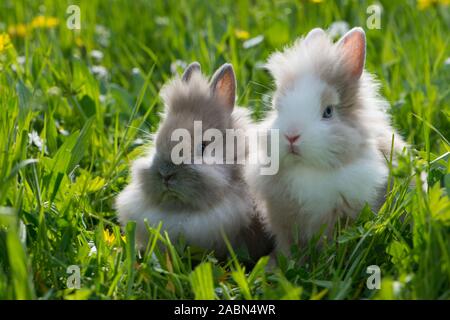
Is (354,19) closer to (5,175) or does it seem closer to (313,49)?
(313,49)

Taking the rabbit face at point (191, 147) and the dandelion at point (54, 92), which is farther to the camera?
the dandelion at point (54, 92)

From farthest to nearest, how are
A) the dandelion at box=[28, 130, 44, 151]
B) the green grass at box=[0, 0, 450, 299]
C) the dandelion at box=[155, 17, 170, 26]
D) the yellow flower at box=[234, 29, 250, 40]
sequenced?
the dandelion at box=[155, 17, 170, 26] → the yellow flower at box=[234, 29, 250, 40] → the dandelion at box=[28, 130, 44, 151] → the green grass at box=[0, 0, 450, 299]

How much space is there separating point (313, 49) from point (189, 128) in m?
0.63

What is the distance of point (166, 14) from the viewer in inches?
258

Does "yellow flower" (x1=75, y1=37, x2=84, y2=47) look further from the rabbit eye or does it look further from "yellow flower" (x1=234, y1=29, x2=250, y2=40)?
the rabbit eye

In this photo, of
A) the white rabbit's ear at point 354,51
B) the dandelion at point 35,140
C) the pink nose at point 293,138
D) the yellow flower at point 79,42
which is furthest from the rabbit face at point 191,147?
the yellow flower at point 79,42

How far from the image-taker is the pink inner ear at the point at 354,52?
3.29 meters

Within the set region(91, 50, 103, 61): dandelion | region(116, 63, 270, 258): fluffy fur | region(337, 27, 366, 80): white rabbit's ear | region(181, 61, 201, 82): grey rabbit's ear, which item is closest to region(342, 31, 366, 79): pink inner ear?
region(337, 27, 366, 80): white rabbit's ear

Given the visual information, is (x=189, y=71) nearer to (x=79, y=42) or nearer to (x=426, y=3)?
(x=79, y=42)

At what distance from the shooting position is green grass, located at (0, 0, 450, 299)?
9.16 ft

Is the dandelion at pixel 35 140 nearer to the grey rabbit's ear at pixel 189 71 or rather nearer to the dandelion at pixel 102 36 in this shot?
the grey rabbit's ear at pixel 189 71

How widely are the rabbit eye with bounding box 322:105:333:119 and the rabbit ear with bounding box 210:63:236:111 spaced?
1.69 feet

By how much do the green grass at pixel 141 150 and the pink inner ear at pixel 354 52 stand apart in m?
0.33

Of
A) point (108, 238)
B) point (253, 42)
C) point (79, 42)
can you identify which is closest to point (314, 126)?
point (108, 238)
